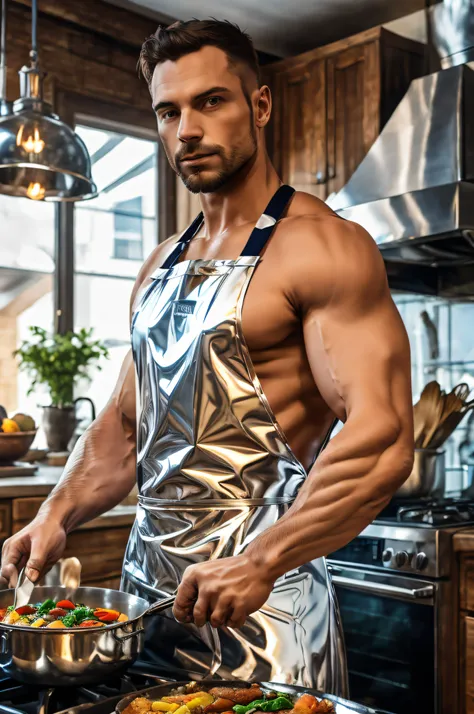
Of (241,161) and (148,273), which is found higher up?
(241,161)

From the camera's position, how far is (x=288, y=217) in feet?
4.33

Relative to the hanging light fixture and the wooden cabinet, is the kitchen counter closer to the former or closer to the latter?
the hanging light fixture

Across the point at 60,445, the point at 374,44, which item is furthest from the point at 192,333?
the point at 374,44

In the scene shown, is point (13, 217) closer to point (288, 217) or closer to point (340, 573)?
point (340, 573)

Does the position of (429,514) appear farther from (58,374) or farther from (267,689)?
(267,689)

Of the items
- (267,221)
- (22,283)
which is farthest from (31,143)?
(267,221)

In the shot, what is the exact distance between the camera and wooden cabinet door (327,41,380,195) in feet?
11.4

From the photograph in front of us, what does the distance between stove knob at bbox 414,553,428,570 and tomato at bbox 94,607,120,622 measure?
5.01 feet

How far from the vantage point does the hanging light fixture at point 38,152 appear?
2.43 m

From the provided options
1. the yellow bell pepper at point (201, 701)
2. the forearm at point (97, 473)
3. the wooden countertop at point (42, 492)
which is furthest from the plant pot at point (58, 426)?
the yellow bell pepper at point (201, 701)

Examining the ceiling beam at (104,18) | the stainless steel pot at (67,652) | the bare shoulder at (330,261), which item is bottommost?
the stainless steel pot at (67,652)

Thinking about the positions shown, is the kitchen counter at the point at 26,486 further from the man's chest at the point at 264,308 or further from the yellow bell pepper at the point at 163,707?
the yellow bell pepper at the point at 163,707

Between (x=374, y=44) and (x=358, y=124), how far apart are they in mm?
310

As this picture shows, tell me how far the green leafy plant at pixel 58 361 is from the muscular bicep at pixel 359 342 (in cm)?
213
